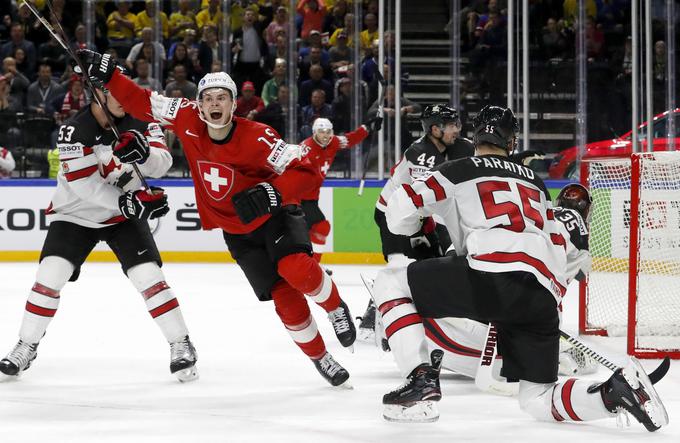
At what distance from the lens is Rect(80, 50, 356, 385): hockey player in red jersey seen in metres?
3.82

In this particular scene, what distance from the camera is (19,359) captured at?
13.4 feet

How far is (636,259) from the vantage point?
463cm

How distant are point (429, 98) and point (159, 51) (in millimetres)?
2313

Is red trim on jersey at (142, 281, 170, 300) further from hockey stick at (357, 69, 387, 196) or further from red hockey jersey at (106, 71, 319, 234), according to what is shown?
hockey stick at (357, 69, 387, 196)

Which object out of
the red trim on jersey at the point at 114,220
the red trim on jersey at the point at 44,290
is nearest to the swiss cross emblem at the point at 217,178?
the red trim on jersey at the point at 114,220

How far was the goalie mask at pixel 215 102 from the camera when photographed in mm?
3832

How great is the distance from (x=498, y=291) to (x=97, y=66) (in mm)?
1734

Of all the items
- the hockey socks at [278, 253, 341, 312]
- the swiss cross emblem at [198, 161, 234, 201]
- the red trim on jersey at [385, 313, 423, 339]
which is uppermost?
the swiss cross emblem at [198, 161, 234, 201]

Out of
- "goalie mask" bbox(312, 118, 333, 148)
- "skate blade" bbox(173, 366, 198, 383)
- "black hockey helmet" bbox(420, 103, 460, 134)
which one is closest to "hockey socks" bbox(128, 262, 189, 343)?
"skate blade" bbox(173, 366, 198, 383)

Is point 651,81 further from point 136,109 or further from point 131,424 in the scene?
point 131,424

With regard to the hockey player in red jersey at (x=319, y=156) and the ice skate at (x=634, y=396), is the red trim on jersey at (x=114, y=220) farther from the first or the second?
the hockey player in red jersey at (x=319, y=156)

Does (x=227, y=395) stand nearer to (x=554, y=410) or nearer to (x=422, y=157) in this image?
(x=554, y=410)

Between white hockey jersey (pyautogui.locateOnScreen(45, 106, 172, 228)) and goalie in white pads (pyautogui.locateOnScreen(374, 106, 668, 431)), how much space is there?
4.14ft

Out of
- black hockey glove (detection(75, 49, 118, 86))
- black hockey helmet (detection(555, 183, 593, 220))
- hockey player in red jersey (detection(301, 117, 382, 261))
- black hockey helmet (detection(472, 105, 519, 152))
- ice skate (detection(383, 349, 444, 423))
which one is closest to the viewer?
ice skate (detection(383, 349, 444, 423))
